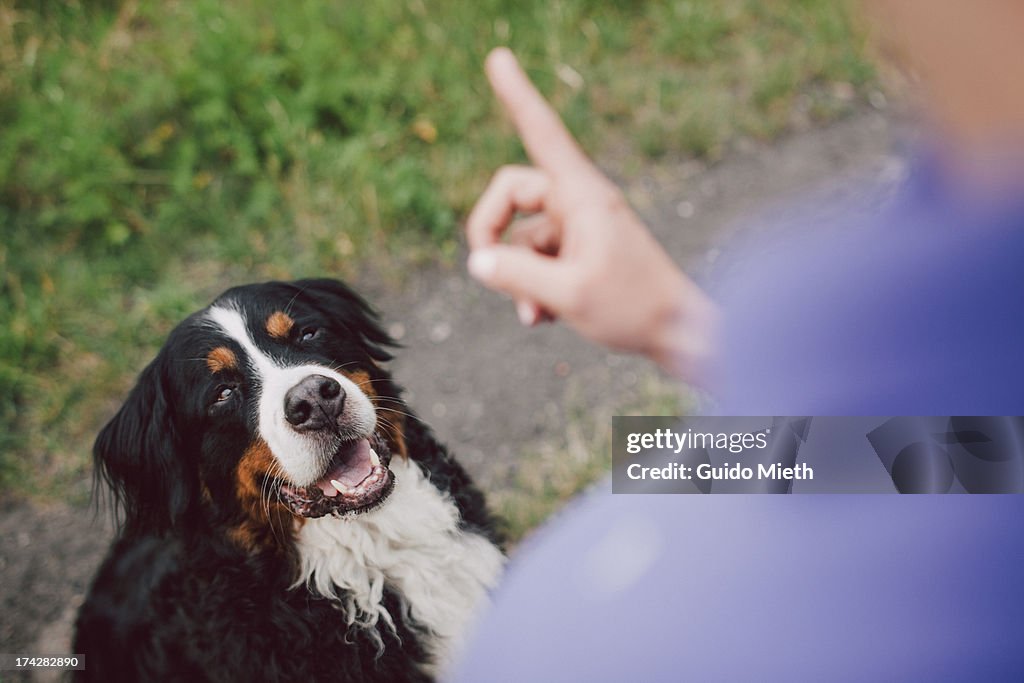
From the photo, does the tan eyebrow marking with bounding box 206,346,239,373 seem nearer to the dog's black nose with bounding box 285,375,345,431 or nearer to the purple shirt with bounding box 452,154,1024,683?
the dog's black nose with bounding box 285,375,345,431

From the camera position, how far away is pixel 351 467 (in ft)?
5.89

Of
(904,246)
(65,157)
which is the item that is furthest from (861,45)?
(65,157)

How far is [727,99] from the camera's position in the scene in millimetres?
3666

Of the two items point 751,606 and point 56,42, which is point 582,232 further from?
point 56,42

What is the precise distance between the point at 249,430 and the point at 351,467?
25cm

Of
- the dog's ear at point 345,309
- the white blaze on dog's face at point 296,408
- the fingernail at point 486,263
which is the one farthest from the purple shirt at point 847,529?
the dog's ear at point 345,309

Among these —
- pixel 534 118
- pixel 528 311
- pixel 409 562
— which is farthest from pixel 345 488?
pixel 534 118

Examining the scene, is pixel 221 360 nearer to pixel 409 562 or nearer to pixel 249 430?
pixel 249 430

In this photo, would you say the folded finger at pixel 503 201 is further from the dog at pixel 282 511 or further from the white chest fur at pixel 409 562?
the white chest fur at pixel 409 562

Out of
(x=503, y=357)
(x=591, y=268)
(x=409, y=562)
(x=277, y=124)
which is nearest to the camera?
(x=591, y=268)

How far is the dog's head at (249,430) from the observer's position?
5.61 ft

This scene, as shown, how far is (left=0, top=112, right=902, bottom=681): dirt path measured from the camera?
2.59 meters

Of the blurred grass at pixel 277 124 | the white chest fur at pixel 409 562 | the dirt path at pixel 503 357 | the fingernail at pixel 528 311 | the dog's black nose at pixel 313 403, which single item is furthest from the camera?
the blurred grass at pixel 277 124

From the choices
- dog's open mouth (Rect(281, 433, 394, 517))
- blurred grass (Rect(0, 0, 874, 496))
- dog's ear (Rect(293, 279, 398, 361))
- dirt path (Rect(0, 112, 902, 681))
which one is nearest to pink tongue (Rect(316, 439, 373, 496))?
dog's open mouth (Rect(281, 433, 394, 517))
